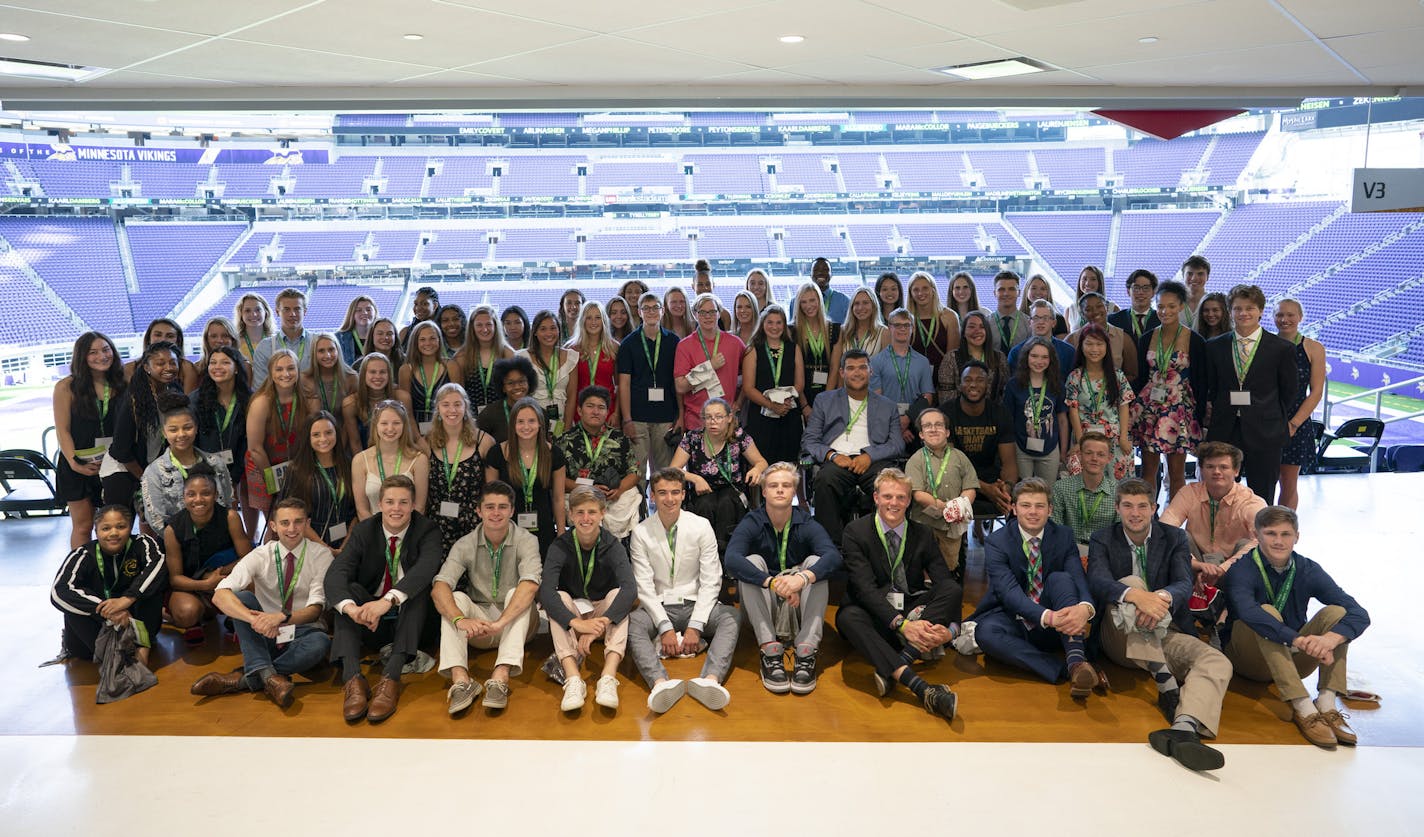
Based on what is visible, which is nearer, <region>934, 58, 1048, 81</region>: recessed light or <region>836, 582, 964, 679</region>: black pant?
<region>836, 582, 964, 679</region>: black pant

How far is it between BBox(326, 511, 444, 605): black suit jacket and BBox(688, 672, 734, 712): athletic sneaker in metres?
1.24

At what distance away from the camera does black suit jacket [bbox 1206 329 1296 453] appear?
15.2 feet

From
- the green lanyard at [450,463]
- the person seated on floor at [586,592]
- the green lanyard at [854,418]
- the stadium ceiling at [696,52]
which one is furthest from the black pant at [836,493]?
the stadium ceiling at [696,52]

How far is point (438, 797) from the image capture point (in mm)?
2881

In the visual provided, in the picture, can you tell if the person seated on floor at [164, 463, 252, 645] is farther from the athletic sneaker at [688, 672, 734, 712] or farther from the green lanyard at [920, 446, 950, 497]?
the green lanyard at [920, 446, 950, 497]

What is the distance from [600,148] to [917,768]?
2430cm

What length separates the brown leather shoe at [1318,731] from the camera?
3133 mm

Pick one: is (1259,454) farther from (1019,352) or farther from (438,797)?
(438,797)

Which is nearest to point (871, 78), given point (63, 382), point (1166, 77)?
point (1166, 77)

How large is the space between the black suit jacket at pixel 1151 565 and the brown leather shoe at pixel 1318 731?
473 millimetres

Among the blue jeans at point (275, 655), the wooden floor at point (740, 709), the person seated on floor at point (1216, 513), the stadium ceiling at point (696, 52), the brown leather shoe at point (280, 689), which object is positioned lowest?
the wooden floor at point (740, 709)

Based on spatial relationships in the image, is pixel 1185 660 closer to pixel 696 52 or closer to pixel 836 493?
pixel 836 493

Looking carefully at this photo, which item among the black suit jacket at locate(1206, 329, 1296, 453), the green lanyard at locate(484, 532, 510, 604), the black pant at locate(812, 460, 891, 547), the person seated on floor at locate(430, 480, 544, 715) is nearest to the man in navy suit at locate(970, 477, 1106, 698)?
the black pant at locate(812, 460, 891, 547)

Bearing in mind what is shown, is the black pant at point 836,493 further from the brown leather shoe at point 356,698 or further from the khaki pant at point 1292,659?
the brown leather shoe at point 356,698
